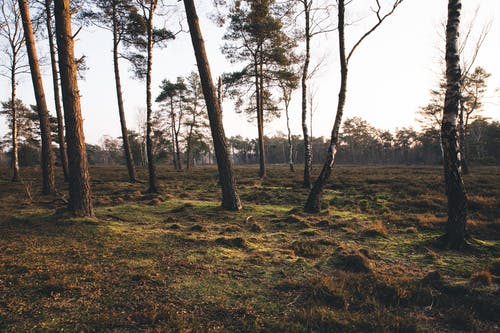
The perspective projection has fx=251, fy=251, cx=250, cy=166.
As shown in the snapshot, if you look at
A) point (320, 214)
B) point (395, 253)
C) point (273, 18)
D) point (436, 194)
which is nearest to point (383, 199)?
point (436, 194)

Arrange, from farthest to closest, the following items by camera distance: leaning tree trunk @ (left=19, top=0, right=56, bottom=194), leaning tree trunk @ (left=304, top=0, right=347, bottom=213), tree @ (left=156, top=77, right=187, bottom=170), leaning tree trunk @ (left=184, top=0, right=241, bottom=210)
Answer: tree @ (left=156, top=77, right=187, bottom=170)
leaning tree trunk @ (left=19, top=0, right=56, bottom=194)
leaning tree trunk @ (left=304, top=0, right=347, bottom=213)
leaning tree trunk @ (left=184, top=0, right=241, bottom=210)

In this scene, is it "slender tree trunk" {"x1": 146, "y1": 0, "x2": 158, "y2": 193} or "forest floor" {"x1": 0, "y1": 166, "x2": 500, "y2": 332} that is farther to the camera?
"slender tree trunk" {"x1": 146, "y1": 0, "x2": 158, "y2": 193}

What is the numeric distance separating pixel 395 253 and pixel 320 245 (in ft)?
4.50

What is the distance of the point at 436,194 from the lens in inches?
409

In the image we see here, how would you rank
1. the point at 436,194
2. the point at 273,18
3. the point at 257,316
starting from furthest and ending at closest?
1. the point at 273,18
2. the point at 436,194
3. the point at 257,316

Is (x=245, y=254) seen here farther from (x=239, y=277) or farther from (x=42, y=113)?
(x=42, y=113)

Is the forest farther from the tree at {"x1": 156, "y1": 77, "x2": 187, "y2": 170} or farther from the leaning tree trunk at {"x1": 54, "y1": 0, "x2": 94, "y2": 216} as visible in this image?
the tree at {"x1": 156, "y1": 77, "x2": 187, "y2": 170}

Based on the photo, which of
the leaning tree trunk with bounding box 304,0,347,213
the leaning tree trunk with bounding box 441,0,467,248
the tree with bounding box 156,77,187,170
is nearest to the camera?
the leaning tree trunk with bounding box 441,0,467,248

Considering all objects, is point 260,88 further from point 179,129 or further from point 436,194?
point 179,129

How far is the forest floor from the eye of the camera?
8.39ft

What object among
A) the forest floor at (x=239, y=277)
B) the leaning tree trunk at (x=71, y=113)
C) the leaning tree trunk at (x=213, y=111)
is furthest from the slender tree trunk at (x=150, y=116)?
the leaning tree trunk at (x=71, y=113)

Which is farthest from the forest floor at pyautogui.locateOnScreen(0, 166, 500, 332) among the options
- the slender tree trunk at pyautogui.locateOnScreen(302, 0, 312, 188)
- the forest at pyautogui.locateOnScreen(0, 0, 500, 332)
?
the slender tree trunk at pyautogui.locateOnScreen(302, 0, 312, 188)

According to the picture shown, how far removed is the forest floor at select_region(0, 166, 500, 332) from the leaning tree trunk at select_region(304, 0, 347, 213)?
5.46ft

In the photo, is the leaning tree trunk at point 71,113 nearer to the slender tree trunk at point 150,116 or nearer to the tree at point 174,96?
the slender tree trunk at point 150,116
